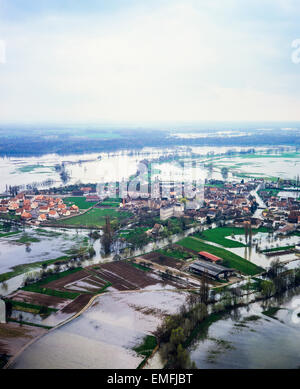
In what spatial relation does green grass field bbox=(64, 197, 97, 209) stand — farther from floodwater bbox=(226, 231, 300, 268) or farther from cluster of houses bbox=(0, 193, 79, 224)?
floodwater bbox=(226, 231, 300, 268)

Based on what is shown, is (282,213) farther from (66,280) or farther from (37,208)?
(37,208)

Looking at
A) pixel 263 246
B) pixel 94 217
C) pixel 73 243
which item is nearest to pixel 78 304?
pixel 73 243

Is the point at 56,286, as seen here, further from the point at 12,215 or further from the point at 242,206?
the point at 242,206

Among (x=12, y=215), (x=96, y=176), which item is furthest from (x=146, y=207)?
(x=96, y=176)

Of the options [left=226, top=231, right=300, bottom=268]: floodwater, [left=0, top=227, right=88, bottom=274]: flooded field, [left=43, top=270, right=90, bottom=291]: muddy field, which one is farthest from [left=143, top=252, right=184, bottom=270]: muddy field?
[left=0, top=227, right=88, bottom=274]: flooded field

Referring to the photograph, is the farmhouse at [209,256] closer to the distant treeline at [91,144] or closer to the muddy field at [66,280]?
the muddy field at [66,280]
